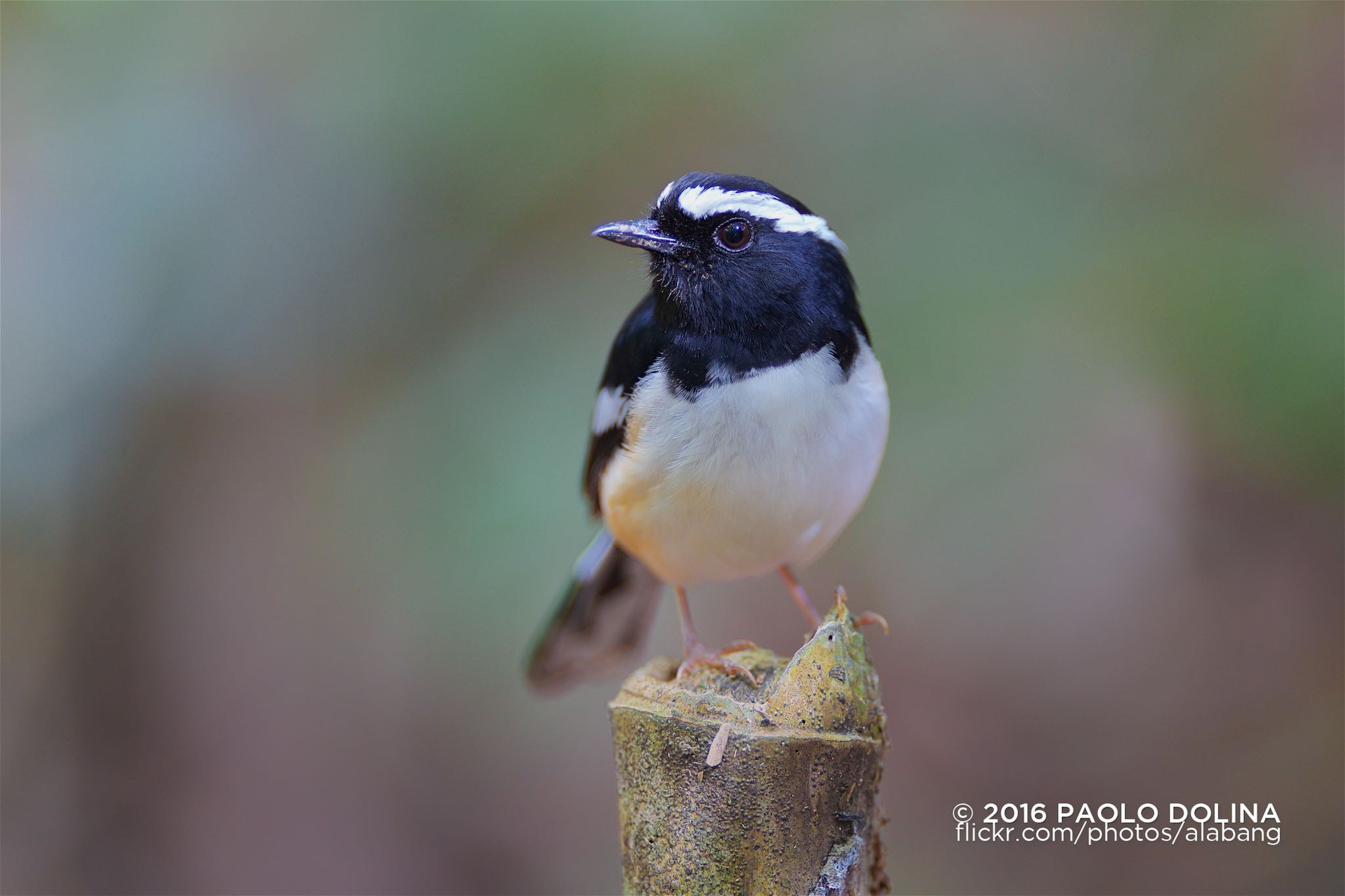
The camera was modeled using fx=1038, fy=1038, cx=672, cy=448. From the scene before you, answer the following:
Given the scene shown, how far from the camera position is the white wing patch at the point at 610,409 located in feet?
9.35

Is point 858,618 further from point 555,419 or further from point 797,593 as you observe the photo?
point 555,419

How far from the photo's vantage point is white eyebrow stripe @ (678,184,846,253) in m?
2.67

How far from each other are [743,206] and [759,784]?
5.11 feet

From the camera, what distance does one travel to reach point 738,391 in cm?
256

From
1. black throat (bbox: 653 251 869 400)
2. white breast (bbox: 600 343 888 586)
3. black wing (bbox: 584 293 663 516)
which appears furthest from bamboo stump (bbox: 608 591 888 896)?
black wing (bbox: 584 293 663 516)

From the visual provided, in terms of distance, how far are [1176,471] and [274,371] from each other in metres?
4.07

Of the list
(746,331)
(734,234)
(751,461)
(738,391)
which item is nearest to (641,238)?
(734,234)

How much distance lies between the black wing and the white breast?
60 mm

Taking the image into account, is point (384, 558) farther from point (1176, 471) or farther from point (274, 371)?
point (1176, 471)

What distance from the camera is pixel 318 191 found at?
15.2 ft

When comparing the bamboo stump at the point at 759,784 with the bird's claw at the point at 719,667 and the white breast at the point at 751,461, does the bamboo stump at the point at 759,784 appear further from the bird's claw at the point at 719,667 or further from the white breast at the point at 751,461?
the white breast at the point at 751,461

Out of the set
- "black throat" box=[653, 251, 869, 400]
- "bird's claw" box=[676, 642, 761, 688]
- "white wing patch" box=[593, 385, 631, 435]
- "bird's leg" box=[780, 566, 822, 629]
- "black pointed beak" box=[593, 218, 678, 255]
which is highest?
"black pointed beak" box=[593, 218, 678, 255]

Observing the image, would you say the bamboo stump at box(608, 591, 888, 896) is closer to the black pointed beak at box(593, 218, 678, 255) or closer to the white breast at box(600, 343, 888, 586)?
the white breast at box(600, 343, 888, 586)

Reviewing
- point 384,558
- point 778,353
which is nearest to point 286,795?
point 384,558
